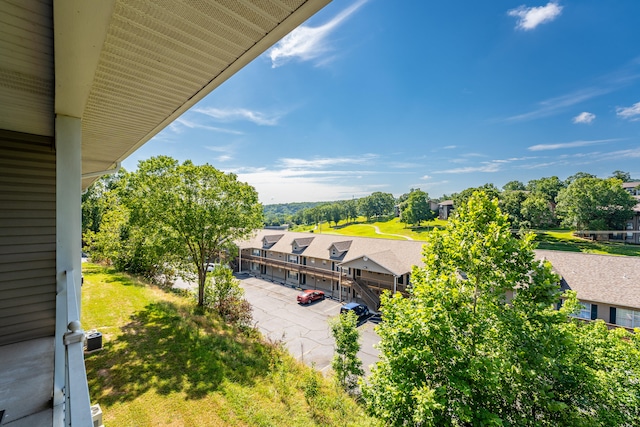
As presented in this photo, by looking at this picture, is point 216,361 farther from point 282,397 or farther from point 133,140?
point 133,140

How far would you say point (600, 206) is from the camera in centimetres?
4350

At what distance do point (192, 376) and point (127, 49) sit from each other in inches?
362

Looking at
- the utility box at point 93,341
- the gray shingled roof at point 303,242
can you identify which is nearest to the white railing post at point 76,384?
the utility box at point 93,341

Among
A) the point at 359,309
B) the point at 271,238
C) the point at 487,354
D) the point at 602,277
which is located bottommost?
the point at 359,309

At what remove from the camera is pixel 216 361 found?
372 inches

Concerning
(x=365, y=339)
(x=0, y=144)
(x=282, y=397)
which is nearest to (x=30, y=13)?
(x=0, y=144)

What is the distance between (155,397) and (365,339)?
1325 centimetres

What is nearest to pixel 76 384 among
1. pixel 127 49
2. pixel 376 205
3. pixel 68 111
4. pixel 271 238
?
pixel 127 49

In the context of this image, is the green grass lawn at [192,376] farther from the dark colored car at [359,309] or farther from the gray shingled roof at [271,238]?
the gray shingled roof at [271,238]

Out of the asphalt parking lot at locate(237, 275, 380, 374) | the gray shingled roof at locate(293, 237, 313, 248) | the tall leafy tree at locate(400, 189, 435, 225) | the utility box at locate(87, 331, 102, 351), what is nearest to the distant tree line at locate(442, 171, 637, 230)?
the tall leafy tree at locate(400, 189, 435, 225)

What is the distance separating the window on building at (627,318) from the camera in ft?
49.3

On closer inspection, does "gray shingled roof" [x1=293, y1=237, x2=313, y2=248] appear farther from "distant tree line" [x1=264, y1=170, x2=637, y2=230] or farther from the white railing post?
the white railing post

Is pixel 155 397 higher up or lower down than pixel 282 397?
higher up

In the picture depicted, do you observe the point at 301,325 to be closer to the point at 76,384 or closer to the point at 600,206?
the point at 76,384
